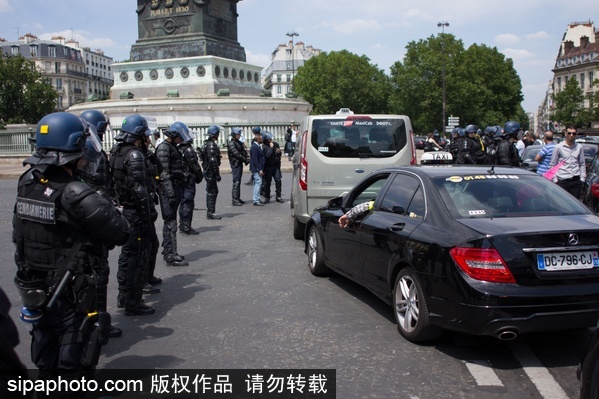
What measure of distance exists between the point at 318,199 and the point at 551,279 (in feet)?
18.0

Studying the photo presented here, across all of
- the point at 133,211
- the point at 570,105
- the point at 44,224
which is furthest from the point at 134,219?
the point at 570,105

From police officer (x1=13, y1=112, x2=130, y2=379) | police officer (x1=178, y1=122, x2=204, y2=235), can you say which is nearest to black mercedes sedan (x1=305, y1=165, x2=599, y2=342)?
police officer (x1=13, y1=112, x2=130, y2=379)

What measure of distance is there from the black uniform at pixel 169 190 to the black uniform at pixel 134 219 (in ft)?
6.90

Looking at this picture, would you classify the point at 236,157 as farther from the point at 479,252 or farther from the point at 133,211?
the point at 479,252

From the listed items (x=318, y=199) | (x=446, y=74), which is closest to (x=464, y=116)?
(x=446, y=74)

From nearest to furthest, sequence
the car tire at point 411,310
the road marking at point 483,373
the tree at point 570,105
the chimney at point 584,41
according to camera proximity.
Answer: the road marking at point 483,373
the car tire at point 411,310
the tree at point 570,105
the chimney at point 584,41

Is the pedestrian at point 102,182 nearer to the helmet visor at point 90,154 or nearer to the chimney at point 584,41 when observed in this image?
the helmet visor at point 90,154

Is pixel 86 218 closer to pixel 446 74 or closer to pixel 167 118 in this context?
pixel 167 118

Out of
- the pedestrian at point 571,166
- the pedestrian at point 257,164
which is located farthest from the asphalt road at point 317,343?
the pedestrian at point 257,164

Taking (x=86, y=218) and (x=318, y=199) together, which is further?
(x=318, y=199)

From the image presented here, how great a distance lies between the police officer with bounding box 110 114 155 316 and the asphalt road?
10.0 inches

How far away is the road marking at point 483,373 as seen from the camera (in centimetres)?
439

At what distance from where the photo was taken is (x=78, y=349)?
352cm

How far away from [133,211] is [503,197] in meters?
3.44
